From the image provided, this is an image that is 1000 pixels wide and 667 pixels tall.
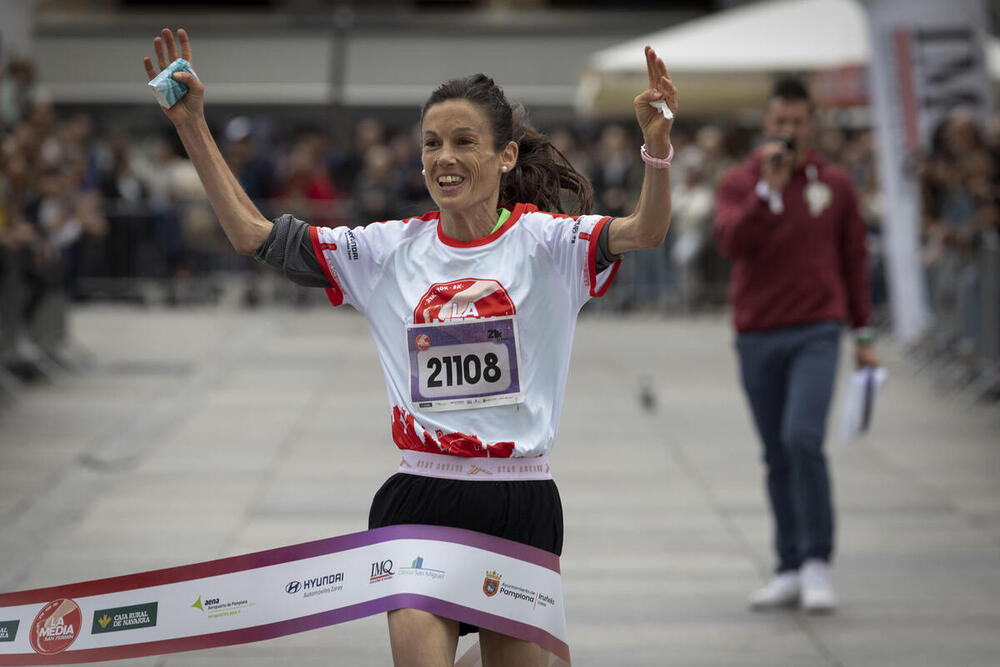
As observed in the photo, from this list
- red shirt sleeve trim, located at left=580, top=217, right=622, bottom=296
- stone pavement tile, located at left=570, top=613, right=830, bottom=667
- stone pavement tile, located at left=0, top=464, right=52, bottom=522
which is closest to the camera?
red shirt sleeve trim, located at left=580, top=217, right=622, bottom=296

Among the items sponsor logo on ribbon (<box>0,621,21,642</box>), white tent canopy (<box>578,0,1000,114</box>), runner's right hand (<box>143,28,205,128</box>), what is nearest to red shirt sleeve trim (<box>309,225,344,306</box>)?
runner's right hand (<box>143,28,205,128</box>)

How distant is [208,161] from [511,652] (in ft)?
4.58

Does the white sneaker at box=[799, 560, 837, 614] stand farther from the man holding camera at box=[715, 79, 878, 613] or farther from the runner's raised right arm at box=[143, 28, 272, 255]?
the runner's raised right arm at box=[143, 28, 272, 255]

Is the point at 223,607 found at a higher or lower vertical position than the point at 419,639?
higher

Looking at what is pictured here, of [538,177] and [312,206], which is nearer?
[538,177]

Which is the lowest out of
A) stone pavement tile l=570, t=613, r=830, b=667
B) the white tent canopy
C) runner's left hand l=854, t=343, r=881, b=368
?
stone pavement tile l=570, t=613, r=830, b=667

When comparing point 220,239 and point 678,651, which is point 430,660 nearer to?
point 678,651

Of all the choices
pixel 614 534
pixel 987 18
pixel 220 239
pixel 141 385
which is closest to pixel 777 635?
pixel 614 534

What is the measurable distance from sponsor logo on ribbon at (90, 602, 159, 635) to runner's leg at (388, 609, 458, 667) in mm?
575

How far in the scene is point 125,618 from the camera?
11.7ft

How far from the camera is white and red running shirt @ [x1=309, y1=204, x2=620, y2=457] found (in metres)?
3.59

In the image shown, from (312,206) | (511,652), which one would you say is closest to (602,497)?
(511,652)

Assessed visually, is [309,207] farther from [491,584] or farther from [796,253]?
[491,584]

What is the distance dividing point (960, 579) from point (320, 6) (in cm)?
2724
